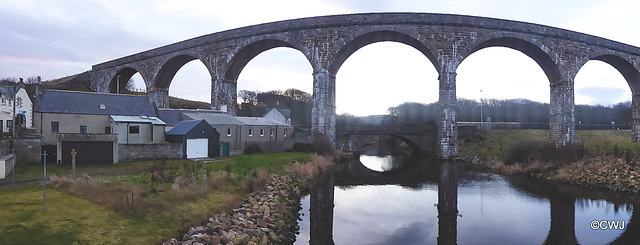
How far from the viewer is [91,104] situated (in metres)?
27.5

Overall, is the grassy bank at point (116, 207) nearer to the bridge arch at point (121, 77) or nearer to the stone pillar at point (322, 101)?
the stone pillar at point (322, 101)

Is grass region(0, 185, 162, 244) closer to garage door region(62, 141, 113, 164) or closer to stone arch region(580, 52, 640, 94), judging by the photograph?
garage door region(62, 141, 113, 164)

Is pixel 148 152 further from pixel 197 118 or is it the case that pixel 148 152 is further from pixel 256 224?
pixel 256 224

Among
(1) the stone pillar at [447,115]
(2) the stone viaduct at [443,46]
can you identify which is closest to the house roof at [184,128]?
(2) the stone viaduct at [443,46]

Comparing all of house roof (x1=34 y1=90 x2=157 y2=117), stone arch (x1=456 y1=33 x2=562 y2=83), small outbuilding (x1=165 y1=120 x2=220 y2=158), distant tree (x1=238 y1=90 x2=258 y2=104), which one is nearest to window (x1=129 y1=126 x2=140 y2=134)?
small outbuilding (x1=165 y1=120 x2=220 y2=158)

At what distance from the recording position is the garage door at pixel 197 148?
2525 centimetres

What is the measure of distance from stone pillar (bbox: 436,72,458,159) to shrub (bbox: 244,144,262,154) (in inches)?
714

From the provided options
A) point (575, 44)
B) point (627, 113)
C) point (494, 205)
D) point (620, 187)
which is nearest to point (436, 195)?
point (494, 205)

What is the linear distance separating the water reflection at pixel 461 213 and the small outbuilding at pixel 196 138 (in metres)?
10.2

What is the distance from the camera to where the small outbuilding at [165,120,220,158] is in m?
25.2

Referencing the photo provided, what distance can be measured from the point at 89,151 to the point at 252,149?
12255 millimetres

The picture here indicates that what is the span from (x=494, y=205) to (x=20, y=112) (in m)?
33.9

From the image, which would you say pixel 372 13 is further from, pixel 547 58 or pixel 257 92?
pixel 257 92

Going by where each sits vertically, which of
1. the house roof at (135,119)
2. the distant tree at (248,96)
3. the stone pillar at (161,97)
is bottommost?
the house roof at (135,119)
